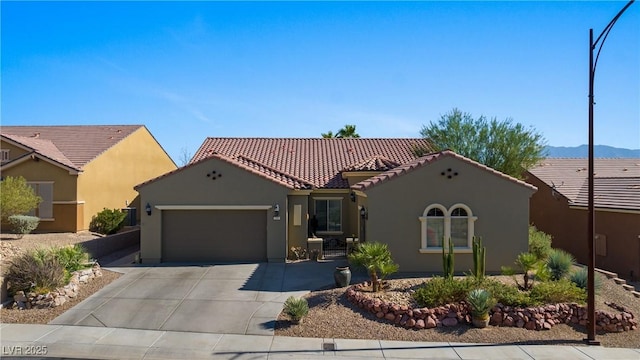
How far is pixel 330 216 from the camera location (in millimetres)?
23906

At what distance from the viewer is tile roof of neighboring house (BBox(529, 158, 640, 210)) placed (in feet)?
71.0

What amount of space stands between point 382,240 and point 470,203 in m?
3.47

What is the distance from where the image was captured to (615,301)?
14.0 meters

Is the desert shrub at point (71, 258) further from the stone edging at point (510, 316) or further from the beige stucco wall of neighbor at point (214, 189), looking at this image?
the stone edging at point (510, 316)

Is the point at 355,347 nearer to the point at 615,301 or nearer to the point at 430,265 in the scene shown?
the point at 430,265

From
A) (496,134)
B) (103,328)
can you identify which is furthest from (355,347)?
(496,134)

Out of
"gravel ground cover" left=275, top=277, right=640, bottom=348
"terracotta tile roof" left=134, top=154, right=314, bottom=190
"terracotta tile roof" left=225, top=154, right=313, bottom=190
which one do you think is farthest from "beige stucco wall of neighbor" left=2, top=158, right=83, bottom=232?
"gravel ground cover" left=275, top=277, right=640, bottom=348

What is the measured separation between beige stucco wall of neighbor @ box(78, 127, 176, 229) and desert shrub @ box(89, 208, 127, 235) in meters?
0.33

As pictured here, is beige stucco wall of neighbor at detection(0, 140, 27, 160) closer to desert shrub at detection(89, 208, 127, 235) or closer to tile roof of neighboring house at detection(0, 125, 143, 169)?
tile roof of neighboring house at detection(0, 125, 143, 169)

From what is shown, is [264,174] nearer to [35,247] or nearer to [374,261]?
[374,261]

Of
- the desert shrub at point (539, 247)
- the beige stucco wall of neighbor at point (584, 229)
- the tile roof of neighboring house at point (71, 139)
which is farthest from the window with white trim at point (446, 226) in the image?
the tile roof of neighboring house at point (71, 139)

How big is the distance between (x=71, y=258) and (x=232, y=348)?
25.4 feet

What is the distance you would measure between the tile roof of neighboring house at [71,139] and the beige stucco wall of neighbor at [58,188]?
619 millimetres

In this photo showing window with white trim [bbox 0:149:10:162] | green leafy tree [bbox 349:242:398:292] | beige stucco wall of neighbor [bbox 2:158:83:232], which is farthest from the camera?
window with white trim [bbox 0:149:10:162]
